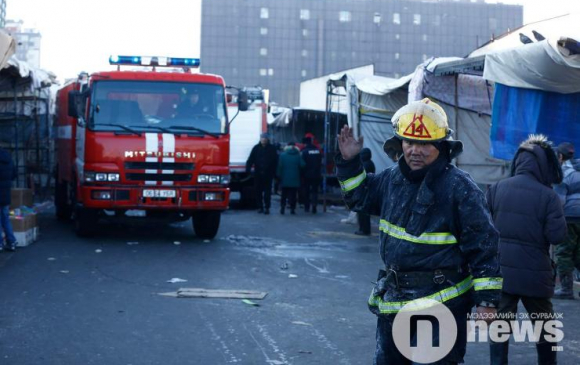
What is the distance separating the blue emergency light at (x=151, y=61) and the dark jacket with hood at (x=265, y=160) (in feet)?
19.5

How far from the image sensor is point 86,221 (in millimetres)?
13969

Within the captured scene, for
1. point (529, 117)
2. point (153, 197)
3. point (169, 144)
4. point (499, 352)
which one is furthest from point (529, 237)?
point (153, 197)

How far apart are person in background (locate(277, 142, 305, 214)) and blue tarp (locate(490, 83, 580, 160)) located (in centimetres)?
937

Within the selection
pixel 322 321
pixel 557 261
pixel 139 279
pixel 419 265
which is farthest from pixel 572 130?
pixel 419 265

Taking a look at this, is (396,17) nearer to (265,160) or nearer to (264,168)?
(265,160)

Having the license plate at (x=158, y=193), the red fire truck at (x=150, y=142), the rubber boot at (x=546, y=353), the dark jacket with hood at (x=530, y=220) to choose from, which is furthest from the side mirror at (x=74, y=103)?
the rubber boot at (x=546, y=353)

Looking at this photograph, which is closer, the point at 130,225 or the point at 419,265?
the point at 419,265

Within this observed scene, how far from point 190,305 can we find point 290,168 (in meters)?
11.9

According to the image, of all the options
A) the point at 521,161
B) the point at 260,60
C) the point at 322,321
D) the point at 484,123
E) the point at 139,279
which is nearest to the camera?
the point at 521,161

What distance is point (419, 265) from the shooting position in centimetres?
408

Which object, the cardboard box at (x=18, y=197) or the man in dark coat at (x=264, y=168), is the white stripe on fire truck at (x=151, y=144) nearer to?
the cardboard box at (x=18, y=197)

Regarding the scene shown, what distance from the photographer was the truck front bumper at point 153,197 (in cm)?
1316

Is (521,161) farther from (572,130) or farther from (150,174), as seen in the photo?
(150,174)

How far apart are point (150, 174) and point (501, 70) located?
5810 millimetres
